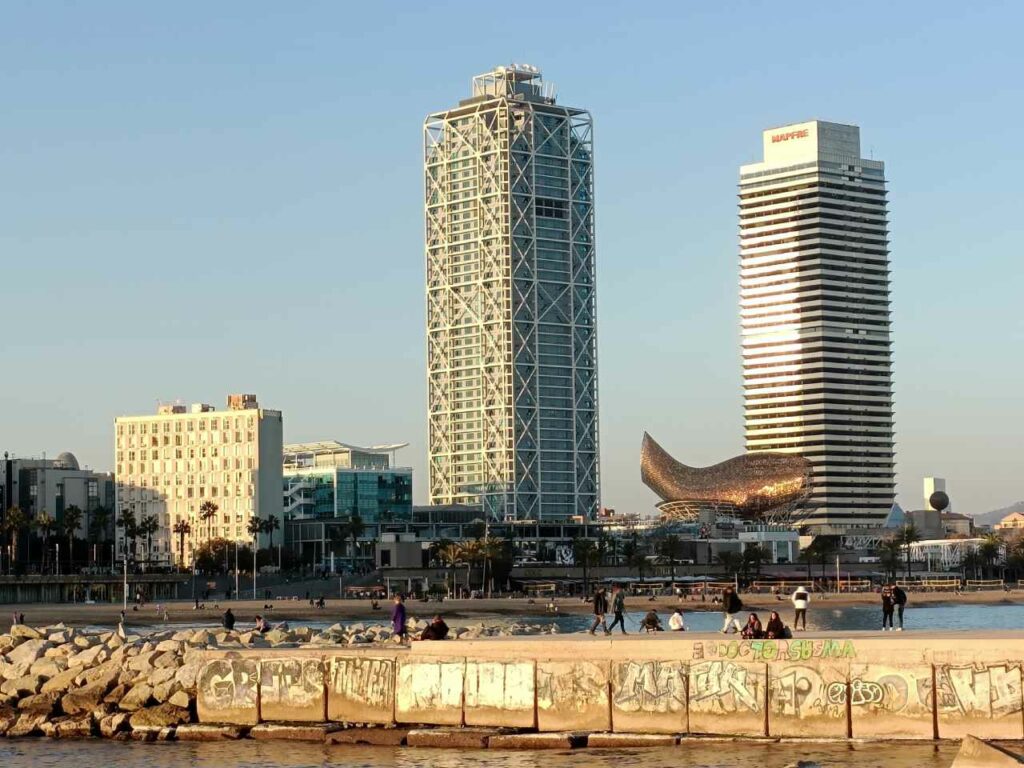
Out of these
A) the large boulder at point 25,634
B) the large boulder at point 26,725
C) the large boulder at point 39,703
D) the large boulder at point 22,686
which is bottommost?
the large boulder at point 26,725

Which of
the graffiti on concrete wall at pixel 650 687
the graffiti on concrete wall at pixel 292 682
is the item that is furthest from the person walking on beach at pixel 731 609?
the graffiti on concrete wall at pixel 292 682

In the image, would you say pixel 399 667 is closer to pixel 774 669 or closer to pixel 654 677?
pixel 654 677

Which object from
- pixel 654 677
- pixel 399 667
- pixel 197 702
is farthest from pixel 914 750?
pixel 197 702

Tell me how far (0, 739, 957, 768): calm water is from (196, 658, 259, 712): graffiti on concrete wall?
179cm

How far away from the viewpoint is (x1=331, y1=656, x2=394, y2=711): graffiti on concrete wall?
46719mm

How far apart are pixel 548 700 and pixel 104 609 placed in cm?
10784

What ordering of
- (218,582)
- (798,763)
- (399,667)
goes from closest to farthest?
(798,763) → (399,667) → (218,582)

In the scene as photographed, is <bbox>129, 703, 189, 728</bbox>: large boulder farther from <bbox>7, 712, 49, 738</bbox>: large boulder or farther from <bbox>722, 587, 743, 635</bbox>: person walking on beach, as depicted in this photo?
<bbox>722, 587, 743, 635</bbox>: person walking on beach

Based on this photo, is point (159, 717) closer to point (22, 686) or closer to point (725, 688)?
point (22, 686)

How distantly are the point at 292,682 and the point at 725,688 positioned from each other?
496 inches

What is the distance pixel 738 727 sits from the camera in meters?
42.5

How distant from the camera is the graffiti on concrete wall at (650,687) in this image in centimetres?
4338

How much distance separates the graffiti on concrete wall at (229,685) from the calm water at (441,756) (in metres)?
1.79

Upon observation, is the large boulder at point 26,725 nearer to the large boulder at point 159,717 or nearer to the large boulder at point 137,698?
the large boulder at point 137,698
